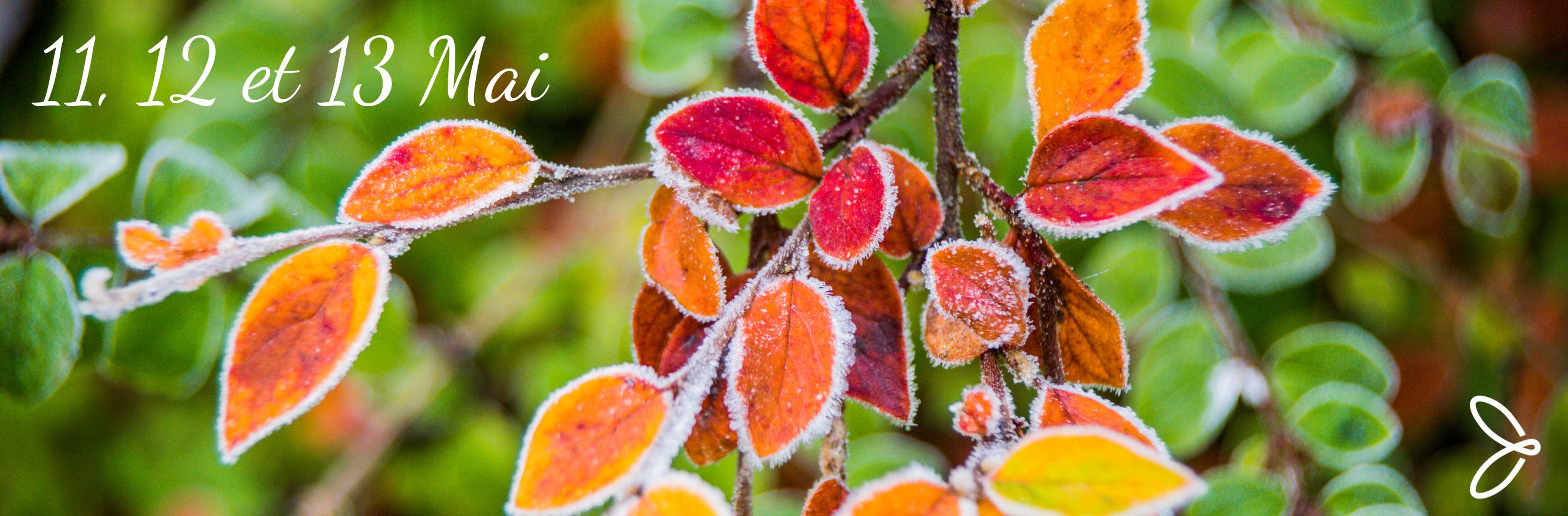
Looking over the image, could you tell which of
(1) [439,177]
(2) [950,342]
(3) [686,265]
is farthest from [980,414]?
(1) [439,177]

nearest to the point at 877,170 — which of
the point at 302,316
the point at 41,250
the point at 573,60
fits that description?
the point at 302,316

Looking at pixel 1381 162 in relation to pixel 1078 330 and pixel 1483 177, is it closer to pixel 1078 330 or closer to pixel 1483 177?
pixel 1483 177

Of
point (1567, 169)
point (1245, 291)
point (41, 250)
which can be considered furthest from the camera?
point (1567, 169)

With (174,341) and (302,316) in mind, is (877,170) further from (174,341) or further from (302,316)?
(174,341)

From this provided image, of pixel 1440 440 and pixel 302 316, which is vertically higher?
pixel 302 316

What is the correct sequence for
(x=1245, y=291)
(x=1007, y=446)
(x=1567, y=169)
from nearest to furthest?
(x=1007, y=446), (x=1245, y=291), (x=1567, y=169)

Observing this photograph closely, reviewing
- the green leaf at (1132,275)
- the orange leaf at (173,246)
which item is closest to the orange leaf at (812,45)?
the orange leaf at (173,246)
